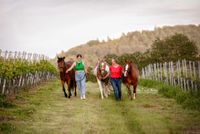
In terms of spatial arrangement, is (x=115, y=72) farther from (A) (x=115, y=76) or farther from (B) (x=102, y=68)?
(B) (x=102, y=68)

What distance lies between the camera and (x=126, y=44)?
141250 millimetres

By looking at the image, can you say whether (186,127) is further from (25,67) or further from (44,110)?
(25,67)

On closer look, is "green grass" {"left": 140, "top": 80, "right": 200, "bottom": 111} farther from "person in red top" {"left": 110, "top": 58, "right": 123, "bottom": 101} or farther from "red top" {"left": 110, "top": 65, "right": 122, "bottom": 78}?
"red top" {"left": 110, "top": 65, "right": 122, "bottom": 78}

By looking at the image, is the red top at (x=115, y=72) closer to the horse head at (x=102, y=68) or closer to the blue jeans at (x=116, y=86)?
the blue jeans at (x=116, y=86)

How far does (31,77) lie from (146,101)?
15153 millimetres

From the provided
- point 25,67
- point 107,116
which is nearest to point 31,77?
point 25,67

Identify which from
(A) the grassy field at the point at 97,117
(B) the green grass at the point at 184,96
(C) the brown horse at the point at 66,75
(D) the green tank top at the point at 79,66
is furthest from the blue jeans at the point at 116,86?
(B) the green grass at the point at 184,96

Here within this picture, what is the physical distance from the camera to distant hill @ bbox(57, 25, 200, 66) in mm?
121250

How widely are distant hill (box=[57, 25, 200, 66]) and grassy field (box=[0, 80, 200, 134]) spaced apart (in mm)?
83074

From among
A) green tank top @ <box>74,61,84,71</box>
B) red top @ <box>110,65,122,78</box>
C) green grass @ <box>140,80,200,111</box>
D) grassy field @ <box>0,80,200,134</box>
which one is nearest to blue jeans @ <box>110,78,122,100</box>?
red top @ <box>110,65,122,78</box>

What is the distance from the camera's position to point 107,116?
18.1 metres

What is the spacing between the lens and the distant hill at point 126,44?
4774 inches

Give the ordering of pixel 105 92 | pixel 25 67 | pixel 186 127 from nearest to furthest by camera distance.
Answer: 1. pixel 186 127
2. pixel 105 92
3. pixel 25 67

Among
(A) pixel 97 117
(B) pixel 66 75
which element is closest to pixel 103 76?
Answer: (B) pixel 66 75
